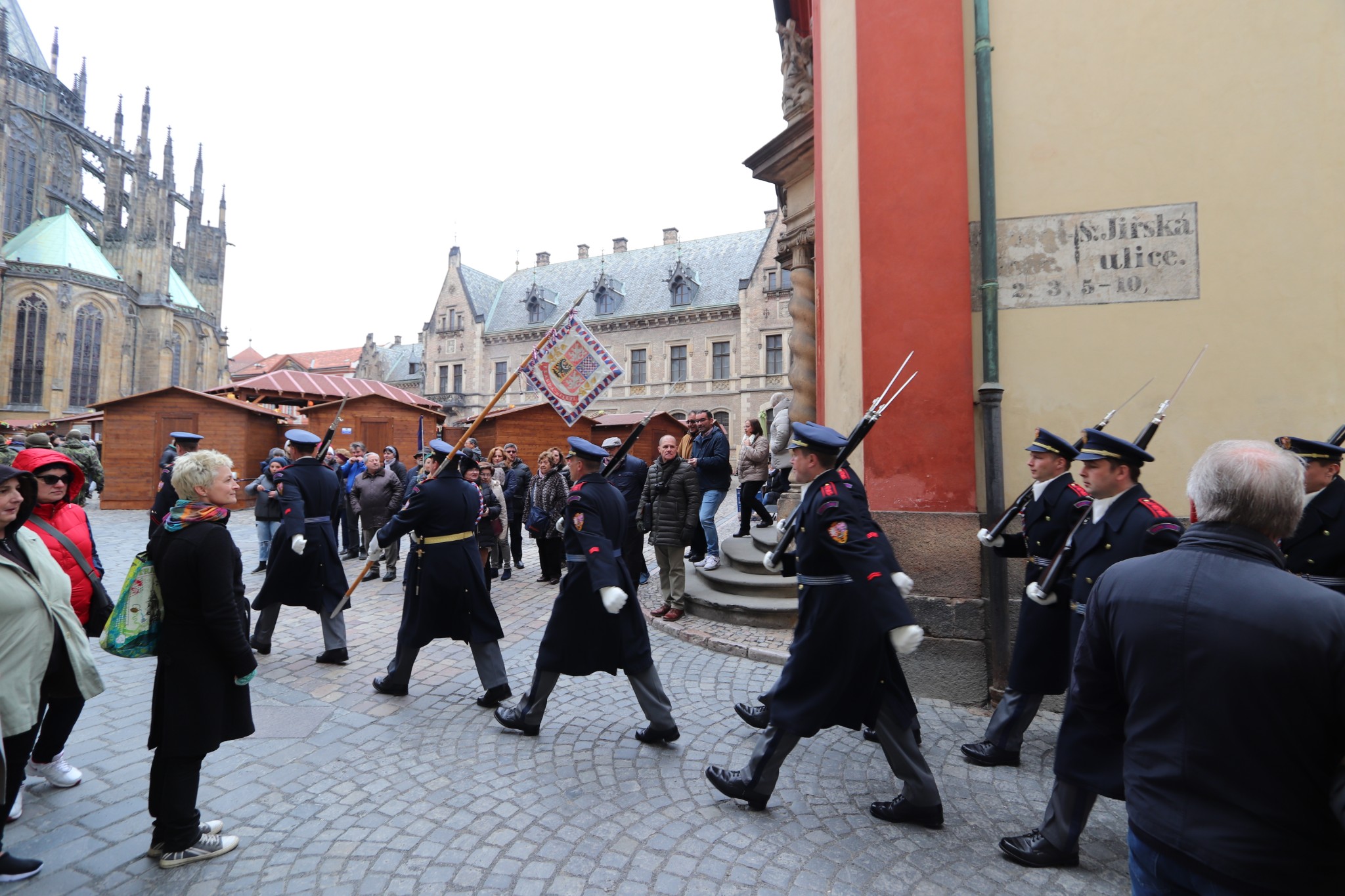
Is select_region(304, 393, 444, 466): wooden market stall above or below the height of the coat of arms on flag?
above

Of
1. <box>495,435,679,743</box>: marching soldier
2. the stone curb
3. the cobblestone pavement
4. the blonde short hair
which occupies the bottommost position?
the cobblestone pavement

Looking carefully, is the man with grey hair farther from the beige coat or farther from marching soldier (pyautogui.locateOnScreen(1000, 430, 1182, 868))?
the beige coat

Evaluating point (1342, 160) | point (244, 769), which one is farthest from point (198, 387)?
point (1342, 160)

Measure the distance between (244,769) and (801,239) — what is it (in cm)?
837

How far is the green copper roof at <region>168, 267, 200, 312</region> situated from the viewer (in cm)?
5394

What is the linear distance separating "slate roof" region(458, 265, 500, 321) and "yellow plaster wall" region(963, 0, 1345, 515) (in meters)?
46.2

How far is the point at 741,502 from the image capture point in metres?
9.62

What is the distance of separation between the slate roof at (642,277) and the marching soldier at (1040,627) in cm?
3708

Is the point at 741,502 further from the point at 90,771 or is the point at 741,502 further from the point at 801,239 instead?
the point at 90,771

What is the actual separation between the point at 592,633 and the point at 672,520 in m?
3.26

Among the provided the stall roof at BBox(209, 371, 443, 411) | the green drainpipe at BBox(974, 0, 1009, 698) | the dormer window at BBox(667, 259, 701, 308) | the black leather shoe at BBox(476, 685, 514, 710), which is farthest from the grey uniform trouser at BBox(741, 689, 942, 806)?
the dormer window at BBox(667, 259, 701, 308)

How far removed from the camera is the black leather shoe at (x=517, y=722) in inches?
168

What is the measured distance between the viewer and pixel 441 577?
4848 millimetres

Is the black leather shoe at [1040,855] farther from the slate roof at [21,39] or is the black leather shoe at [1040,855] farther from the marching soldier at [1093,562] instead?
the slate roof at [21,39]
